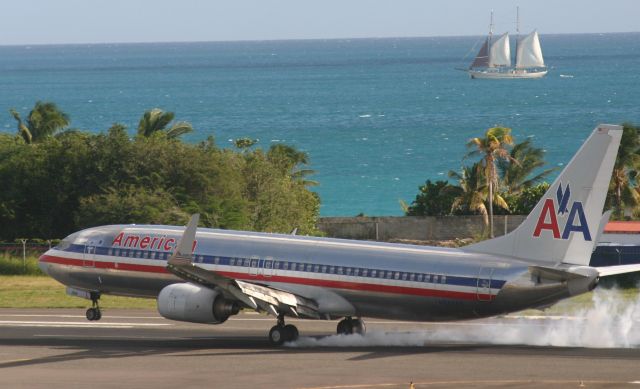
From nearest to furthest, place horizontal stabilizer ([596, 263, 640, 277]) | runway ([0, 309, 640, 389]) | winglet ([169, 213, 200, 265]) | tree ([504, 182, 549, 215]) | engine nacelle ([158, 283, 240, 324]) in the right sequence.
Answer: runway ([0, 309, 640, 389]) < horizontal stabilizer ([596, 263, 640, 277]) < winglet ([169, 213, 200, 265]) < engine nacelle ([158, 283, 240, 324]) < tree ([504, 182, 549, 215])

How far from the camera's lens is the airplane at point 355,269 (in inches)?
1455

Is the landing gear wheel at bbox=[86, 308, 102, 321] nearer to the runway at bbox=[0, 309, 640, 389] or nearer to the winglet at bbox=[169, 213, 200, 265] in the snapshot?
the runway at bbox=[0, 309, 640, 389]

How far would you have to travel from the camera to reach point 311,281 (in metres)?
41.4

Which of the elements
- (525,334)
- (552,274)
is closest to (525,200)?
(525,334)

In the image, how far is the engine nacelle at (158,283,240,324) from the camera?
40406 mm

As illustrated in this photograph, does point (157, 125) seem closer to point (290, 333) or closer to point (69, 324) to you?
point (69, 324)

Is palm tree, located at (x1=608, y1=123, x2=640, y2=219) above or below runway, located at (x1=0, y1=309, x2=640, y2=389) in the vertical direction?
above

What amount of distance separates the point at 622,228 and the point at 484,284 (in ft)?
114

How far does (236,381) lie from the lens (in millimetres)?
34281

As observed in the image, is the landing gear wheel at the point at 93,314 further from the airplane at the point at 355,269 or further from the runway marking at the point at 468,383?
the runway marking at the point at 468,383

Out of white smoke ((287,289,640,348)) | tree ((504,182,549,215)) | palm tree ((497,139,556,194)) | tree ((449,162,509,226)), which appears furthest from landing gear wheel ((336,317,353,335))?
palm tree ((497,139,556,194))

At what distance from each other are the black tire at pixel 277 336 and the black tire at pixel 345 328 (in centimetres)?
259

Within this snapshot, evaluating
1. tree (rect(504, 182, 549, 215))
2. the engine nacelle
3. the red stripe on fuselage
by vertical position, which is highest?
the red stripe on fuselage

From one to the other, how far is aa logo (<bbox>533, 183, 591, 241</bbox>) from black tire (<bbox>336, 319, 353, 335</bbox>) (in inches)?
332
